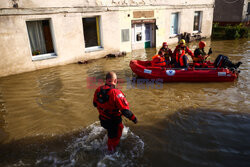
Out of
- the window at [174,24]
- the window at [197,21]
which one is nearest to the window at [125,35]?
the window at [174,24]

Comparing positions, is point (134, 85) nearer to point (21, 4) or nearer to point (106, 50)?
point (106, 50)

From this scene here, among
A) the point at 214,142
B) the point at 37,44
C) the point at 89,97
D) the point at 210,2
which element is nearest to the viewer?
the point at 214,142

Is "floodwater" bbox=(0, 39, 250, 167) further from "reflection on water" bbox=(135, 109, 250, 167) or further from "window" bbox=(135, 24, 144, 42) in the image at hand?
"window" bbox=(135, 24, 144, 42)

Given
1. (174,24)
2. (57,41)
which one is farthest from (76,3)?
(174,24)

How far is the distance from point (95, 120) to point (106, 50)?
7.29 m

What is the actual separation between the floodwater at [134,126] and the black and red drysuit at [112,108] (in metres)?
0.61

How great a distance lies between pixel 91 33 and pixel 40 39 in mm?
2998

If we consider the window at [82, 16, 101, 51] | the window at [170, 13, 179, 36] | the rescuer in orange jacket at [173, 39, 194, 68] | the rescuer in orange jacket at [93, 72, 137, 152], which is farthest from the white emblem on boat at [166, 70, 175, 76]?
the window at [170, 13, 179, 36]

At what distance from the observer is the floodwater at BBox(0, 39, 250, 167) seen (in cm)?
375

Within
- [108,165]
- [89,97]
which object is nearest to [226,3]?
[89,97]

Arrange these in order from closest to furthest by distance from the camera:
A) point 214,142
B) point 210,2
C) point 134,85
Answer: point 214,142, point 134,85, point 210,2

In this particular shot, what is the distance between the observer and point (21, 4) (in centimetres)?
848

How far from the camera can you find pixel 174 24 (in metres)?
15.2

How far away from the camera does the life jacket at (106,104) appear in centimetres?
328
